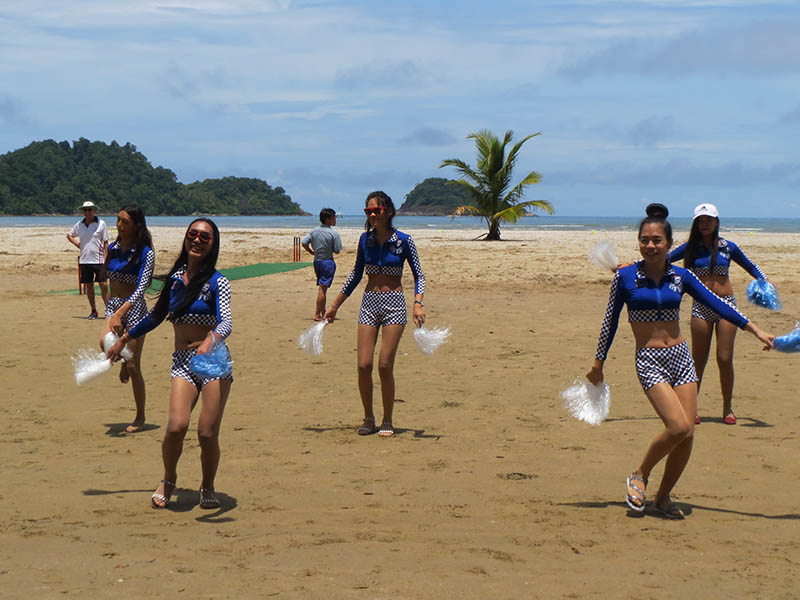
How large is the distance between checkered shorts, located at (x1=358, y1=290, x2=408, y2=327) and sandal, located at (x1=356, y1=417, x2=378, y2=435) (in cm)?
85

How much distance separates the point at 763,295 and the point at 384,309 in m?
3.26

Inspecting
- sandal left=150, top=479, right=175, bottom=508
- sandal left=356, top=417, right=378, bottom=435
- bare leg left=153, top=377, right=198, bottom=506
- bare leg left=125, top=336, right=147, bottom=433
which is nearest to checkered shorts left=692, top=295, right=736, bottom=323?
sandal left=356, top=417, right=378, bottom=435

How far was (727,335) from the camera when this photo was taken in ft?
26.9

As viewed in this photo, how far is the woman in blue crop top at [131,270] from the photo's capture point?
25.8 feet

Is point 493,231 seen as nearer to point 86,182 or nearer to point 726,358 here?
point 726,358

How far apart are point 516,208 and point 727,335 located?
3417cm

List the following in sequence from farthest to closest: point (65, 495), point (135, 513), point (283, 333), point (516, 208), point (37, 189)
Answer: point (37, 189) → point (516, 208) → point (283, 333) → point (65, 495) → point (135, 513)

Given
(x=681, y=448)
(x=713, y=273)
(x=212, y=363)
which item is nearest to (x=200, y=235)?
(x=212, y=363)

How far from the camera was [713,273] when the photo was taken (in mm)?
8141

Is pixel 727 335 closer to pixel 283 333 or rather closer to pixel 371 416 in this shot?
pixel 371 416

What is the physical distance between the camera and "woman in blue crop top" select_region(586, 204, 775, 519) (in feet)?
18.3

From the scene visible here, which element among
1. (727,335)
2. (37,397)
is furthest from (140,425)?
(727,335)

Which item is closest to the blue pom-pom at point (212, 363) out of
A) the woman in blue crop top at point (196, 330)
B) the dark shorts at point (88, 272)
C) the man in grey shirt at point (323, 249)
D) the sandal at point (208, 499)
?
the woman in blue crop top at point (196, 330)

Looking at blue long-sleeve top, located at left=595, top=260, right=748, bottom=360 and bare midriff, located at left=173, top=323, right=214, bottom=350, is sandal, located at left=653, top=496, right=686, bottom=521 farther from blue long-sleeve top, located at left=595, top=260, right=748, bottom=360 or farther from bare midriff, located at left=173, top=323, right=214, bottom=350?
bare midriff, located at left=173, top=323, right=214, bottom=350
